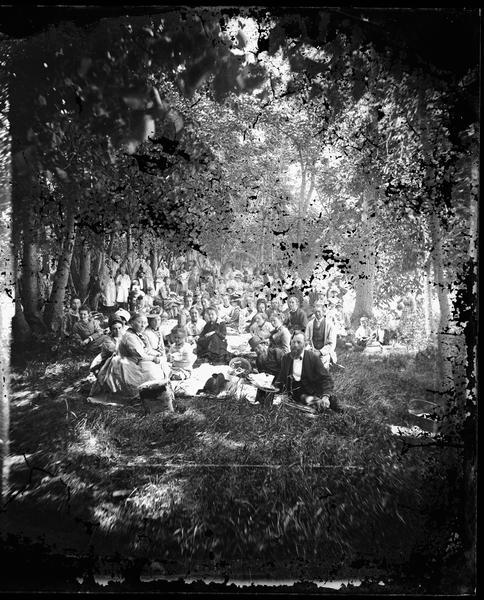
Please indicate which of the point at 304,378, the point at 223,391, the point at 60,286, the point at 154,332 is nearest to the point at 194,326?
the point at 154,332

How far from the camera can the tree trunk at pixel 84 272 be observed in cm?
260

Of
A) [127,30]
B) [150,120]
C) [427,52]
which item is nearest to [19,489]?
[150,120]

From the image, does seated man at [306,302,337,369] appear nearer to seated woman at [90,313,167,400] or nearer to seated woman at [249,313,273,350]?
seated woman at [249,313,273,350]

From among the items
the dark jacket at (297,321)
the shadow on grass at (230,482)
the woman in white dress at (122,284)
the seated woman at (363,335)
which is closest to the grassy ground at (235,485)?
the shadow on grass at (230,482)

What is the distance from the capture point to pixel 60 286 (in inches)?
102

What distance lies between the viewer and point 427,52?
7.97ft

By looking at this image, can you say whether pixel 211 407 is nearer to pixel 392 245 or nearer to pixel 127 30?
pixel 392 245

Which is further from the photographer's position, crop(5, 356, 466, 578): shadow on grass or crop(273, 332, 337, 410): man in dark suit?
crop(273, 332, 337, 410): man in dark suit

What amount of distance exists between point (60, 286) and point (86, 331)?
357 mm

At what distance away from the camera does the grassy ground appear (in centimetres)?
245

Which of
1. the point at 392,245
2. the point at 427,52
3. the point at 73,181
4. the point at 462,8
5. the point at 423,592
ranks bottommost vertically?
the point at 423,592

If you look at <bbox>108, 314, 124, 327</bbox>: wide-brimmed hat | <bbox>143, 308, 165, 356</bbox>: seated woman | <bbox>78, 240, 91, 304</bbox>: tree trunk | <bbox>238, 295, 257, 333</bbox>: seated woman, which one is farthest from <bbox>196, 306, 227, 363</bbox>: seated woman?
<bbox>78, 240, 91, 304</bbox>: tree trunk

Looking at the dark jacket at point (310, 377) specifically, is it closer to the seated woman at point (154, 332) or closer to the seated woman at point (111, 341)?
the seated woman at point (154, 332)

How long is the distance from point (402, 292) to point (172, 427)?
70.8 inches
